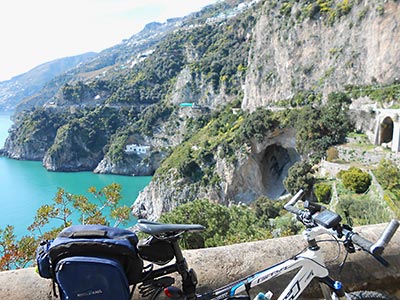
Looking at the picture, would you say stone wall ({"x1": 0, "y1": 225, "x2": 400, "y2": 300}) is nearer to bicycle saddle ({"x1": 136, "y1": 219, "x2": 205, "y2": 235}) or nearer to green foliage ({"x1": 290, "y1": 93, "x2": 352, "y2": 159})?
bicycle saddle ({"x1": 136, "y1": 219, "x2": 205, "y2": 235})

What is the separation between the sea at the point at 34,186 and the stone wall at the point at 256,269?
2801 cm

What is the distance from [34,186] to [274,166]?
1194 inches

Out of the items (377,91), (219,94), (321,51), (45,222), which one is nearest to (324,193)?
(377,91)

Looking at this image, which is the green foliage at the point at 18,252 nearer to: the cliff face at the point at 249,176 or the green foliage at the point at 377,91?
the green foliage at the point at 377,91

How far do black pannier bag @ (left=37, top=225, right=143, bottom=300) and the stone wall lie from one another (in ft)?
1.86

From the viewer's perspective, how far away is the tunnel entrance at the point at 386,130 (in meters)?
18.4

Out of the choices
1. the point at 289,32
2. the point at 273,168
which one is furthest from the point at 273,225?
the point at 289,32

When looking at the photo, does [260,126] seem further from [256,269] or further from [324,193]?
[256,269]

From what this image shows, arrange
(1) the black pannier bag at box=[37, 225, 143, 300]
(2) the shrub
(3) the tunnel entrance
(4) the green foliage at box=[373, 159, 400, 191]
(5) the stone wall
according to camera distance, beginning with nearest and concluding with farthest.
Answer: (1) the black pannier bag at box=[37, 225, 143, 300], (5) the stone wall, (4) the green foliage at box=[373, 159, 400, 191], (2) the shrub, (3) the tunnel entrance

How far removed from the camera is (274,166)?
2906cm

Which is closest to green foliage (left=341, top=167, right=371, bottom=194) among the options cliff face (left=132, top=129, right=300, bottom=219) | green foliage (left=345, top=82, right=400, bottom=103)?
green foliage (left=345, top=82, right=400, bottom=103)

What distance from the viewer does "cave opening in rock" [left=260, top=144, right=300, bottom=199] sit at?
27.6 metres

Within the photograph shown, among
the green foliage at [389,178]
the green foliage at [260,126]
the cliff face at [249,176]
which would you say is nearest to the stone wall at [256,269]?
the green foliage at [389,178]

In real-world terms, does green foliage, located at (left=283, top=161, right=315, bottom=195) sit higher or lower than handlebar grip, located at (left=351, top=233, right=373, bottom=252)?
lower
